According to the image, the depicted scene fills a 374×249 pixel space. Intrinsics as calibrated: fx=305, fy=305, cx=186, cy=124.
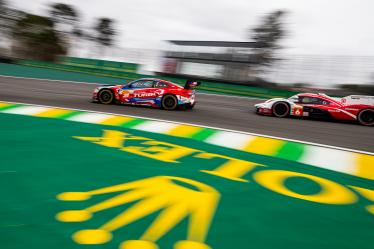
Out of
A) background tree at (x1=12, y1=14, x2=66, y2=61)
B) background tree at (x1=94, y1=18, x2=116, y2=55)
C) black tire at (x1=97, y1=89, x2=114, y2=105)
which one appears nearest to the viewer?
black tire at (x1=97, y1=89, x2=114, y2=105)

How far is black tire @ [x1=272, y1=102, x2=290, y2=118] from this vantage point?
10126 millimetres

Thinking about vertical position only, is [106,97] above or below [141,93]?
below

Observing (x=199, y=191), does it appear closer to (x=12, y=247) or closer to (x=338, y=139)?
(x=12, y=247)

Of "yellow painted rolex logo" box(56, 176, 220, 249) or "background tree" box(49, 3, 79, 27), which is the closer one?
"yellow painted rolex logo" box(56, 176, 220, 249)

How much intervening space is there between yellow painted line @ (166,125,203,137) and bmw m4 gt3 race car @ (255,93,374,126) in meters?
4.16

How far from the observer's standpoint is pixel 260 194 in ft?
11.0

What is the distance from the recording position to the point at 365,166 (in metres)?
4.82

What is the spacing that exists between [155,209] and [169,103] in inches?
303

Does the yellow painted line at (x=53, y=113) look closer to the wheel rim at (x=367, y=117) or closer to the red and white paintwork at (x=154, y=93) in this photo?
the red and white paintwork at (x=154, y=93)

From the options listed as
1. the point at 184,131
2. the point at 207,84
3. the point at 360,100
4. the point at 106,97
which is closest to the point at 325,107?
the point at 360,100

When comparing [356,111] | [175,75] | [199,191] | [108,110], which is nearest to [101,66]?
[175,75]

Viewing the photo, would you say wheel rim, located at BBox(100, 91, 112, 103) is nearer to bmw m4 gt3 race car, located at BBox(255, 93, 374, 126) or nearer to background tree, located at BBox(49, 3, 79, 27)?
bmw m4 gt3 race car, located at BBox(255, 93, 374, 126)

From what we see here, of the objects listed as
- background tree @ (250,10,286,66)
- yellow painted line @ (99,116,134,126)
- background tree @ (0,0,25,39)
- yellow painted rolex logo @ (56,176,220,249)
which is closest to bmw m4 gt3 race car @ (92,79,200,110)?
yellow painted line @ (99,116,134,126)

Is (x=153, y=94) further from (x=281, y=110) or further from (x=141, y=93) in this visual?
(x=281, y=110)
